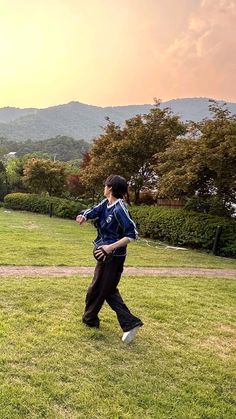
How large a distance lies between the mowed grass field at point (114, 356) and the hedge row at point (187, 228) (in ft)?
19.0

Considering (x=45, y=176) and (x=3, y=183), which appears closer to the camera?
(x=45, y=176)

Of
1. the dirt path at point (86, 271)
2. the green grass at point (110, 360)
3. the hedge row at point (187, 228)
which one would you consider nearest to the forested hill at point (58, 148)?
the hedge row at point (187, 228)

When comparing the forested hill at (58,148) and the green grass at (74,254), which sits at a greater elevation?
the forested hill at (58,148)

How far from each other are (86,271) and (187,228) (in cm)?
636

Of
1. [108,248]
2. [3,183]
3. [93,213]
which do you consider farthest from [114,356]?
[3,183]

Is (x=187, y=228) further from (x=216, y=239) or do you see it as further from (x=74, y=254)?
(x=74, y=254)

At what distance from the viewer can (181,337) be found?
4.50 m

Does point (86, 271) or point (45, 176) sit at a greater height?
point (45, 176)

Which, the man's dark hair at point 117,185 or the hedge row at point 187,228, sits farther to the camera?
the hedge row at point 187,228

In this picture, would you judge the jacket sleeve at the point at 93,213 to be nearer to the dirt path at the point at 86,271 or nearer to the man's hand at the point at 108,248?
the man's hand at the point at 108,248

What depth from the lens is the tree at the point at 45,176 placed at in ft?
87.0

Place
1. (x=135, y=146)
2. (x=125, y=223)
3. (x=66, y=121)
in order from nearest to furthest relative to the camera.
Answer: (x=125, y=223) → (x=135, y=146) → (x=66, y=121)

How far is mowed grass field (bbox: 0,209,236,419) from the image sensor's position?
2941mm

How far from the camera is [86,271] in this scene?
25.1 feet
